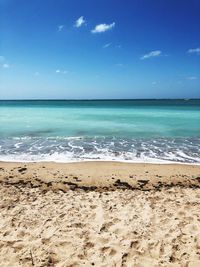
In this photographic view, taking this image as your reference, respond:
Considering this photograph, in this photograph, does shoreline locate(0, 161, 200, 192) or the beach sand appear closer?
the beach sand

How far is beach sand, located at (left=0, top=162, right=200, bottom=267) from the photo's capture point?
4000 millimetres

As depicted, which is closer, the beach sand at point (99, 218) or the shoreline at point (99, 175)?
the beach sand at point (99, 218)

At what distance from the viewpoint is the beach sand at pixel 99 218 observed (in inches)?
157

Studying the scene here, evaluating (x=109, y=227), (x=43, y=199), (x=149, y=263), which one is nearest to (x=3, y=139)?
(x=43, y=199)

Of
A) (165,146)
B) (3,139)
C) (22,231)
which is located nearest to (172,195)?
(22,231)

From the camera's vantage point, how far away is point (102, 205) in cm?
573

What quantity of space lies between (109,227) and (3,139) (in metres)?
11.4

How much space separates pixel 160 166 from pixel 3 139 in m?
9.78

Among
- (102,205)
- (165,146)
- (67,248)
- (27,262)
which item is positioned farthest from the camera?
(165,146)

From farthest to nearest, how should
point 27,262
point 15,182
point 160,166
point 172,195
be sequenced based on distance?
point 160,166
point 15,182
point 172,195
point 27,262

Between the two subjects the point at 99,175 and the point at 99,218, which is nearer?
the point at 99,218

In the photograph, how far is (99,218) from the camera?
511 centimetres

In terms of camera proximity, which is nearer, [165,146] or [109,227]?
[109,227]

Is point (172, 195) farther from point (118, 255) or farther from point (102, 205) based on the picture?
point (118, 255)
